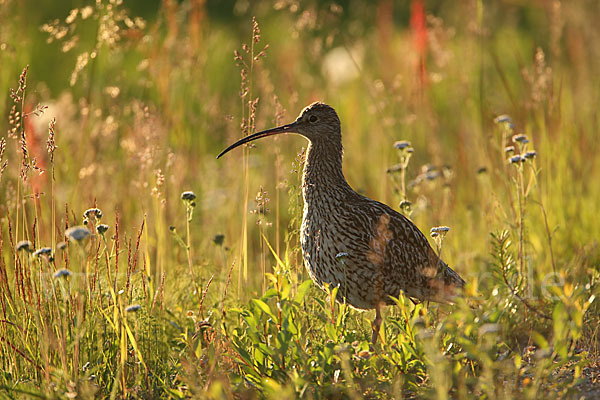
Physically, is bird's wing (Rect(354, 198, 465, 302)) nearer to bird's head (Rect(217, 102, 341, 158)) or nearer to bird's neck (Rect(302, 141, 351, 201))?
bird's neck (Rect(302, 141, 351, 201))

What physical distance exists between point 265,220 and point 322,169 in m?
0.55

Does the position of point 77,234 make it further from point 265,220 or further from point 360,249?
point 360,249

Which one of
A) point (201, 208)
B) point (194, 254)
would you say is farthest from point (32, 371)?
point (201, 208)

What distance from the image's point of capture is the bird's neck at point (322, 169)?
4.06 meters

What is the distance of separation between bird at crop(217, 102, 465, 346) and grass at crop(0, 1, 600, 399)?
4.8 inches

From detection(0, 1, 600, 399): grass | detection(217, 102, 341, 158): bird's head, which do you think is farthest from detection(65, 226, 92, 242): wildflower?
detection(217, 102, 341, 158): bird's head

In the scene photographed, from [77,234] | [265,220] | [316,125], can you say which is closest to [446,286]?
[265,220]

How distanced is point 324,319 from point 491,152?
110 inches

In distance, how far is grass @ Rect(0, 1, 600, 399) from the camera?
10.2 feet

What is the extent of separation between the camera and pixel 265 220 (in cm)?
375

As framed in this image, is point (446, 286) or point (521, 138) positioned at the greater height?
point (521, 138)

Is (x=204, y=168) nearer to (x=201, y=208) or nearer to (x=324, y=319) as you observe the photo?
(x=201, y=208)

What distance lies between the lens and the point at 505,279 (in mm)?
3432

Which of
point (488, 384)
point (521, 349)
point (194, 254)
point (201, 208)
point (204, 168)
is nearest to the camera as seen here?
point (488, 384)
